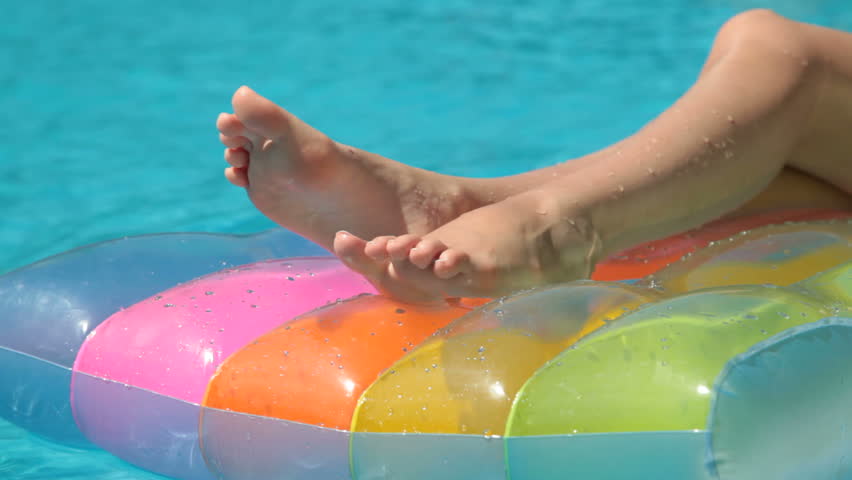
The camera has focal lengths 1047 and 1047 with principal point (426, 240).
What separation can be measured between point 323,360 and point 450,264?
0.52 feet

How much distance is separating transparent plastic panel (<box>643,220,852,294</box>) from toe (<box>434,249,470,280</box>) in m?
0.26

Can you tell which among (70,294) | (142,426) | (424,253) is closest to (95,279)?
(70,294)

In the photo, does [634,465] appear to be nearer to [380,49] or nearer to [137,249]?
[137,249]

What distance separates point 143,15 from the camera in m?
4.15

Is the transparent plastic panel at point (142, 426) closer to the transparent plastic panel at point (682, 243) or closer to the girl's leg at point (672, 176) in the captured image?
the girl's leg at point (672, 176)

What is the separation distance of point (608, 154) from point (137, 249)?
2.08ft

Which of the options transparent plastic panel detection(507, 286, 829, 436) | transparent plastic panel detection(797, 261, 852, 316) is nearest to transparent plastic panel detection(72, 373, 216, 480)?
transparent plastic panel detection(507, 286, 829, 436)

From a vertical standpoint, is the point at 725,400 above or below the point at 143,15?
below

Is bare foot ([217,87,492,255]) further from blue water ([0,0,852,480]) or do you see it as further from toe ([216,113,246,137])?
blue water ([0,0,852,480])

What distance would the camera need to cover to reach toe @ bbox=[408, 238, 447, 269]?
103 cm

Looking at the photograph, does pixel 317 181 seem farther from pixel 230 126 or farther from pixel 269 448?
pixel 269 448

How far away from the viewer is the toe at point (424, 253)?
1.03m

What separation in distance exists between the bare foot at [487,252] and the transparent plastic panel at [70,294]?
392 mm

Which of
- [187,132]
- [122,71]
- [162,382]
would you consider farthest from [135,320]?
[122,71]
